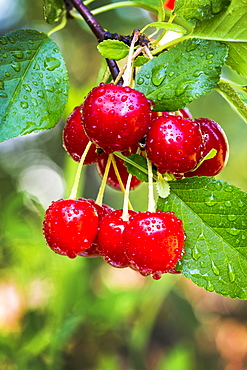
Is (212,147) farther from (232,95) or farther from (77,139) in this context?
(77,139)

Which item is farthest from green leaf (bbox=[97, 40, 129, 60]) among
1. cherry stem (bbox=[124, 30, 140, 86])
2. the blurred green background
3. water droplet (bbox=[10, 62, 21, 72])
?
the blurred green background

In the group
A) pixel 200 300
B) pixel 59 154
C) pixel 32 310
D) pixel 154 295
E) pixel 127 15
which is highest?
pixel 127 15

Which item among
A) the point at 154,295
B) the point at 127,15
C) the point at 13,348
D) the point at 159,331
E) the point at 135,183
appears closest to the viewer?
the point at 135,183

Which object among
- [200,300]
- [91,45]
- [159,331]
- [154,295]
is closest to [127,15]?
[91,45]

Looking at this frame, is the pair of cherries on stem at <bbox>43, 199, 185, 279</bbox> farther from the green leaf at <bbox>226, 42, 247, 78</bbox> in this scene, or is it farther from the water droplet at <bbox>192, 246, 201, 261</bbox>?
the green leaf at <bbox>226, 42, 247, 78</bbox>

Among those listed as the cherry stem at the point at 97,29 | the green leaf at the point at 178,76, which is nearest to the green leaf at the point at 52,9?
the cherry stem at the point at 97,29

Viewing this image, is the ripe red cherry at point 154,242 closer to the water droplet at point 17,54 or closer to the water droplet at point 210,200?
the water droplet at point 210,200

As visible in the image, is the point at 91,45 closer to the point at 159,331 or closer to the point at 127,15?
the point at 127,15
